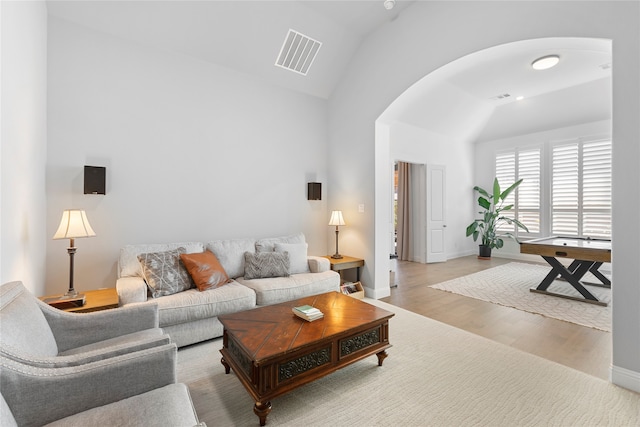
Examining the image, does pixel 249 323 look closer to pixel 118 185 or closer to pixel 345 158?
pixel 118 185

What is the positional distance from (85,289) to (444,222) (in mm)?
6979

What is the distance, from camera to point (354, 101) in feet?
15.1

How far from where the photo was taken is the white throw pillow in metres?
3.89

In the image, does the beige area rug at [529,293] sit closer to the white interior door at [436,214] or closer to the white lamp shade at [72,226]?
the white interior door at [436,214]

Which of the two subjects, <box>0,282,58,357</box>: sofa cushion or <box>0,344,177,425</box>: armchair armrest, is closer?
<box>0,344,177,425</box>: armchair armrest

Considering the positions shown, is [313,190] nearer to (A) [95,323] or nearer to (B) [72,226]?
(B) [72,226]

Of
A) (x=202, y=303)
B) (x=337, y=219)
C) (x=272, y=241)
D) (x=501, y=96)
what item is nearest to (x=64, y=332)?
(x=202, y=303)

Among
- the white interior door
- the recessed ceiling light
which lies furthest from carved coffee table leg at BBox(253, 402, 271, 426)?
the recessed ceiling light

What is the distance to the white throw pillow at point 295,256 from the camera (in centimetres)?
389

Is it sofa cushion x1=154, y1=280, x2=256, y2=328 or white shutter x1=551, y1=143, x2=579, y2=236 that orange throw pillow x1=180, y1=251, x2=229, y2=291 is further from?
white shutter x1=551, y1=143, x2=579, y2=236

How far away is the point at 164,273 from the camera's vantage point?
9.84 feet

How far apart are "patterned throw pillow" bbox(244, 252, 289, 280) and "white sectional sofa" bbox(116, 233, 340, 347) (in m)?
0.03

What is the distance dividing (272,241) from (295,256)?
0.45 metres

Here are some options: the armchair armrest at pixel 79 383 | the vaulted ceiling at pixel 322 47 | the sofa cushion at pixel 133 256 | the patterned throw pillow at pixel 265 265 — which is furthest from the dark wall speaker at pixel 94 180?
the armchair armrest at pixel 79 383
